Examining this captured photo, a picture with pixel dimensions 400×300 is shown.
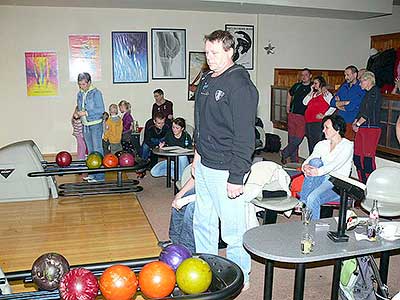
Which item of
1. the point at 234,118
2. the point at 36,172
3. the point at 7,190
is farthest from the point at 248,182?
the point at 7,190

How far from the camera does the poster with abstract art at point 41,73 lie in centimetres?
793

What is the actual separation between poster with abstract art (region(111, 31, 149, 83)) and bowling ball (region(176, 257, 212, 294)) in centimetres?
657

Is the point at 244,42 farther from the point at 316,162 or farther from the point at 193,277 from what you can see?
the point at 193,277

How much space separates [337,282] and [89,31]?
22.2ft

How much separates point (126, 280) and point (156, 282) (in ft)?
0.45

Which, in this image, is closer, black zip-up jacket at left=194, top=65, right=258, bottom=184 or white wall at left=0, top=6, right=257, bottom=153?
black zip-up jacket at left=194, top=65, right=258, bottom=184

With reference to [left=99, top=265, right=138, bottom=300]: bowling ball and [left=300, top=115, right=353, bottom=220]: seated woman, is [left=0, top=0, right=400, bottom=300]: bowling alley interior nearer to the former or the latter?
[left=99, top=265, right=138, bottom=300]: bowling ball

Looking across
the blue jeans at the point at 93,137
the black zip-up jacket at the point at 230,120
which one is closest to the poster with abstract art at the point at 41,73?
the blue jeans at the point at 93,137

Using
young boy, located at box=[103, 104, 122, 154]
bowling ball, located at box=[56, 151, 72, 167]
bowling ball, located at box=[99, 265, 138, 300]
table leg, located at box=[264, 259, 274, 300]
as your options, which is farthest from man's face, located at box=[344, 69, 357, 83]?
bowling ball, located at box=[99, 265, 138, 300]

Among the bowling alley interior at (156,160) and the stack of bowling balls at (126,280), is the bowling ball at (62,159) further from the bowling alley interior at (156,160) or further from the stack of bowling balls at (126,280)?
the stack of bowling balls at (126,280)

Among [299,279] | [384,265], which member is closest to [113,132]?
[384,265]

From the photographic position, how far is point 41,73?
26.2 feet

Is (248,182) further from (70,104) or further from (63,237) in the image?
(70,104)

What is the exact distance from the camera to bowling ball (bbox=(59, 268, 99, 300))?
6.68ft
